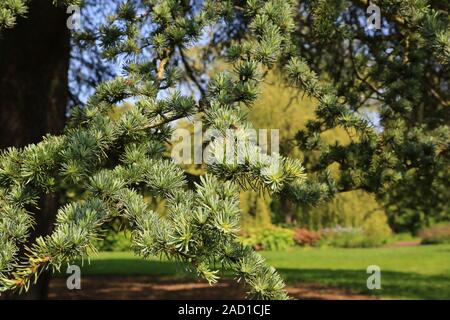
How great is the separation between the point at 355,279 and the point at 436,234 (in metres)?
17.9

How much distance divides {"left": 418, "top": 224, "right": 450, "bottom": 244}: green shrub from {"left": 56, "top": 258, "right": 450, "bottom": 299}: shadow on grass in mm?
13961

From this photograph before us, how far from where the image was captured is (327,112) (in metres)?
2.74

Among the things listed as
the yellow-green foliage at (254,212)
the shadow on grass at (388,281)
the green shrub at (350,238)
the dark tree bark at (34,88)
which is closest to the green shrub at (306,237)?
the green shrub at (350,238)

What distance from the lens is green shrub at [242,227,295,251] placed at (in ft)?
70.8

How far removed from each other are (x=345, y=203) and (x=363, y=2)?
16913mm

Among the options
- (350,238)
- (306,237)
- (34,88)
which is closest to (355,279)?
(34,88)

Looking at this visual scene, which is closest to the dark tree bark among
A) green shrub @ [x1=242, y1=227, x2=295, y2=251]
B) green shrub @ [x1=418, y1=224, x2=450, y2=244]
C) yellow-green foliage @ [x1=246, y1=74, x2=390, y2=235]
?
yellow-green foliage @ [x1=246, y1=74, x2=390, y2=235]

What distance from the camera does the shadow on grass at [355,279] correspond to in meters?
9.46

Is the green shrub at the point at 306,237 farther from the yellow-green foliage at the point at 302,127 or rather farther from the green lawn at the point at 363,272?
the green lawn at the point at 363,272

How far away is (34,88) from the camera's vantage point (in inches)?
169

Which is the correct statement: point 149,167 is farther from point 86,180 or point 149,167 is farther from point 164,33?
point 164,33

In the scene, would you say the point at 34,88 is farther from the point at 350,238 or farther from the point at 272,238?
the point at 350,238

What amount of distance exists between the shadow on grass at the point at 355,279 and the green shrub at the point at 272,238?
6.29 metres

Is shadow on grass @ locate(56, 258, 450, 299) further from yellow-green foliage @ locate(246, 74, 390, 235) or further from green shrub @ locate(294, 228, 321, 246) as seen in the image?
green shrub @ locate(294, 228, 321, 246)
